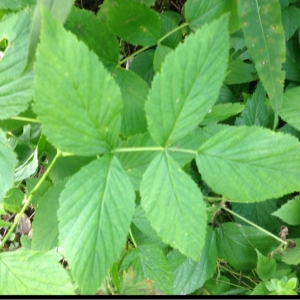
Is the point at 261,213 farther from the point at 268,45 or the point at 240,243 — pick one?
the point at 268,45

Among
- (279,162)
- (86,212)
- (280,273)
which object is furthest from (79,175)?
(280,273)

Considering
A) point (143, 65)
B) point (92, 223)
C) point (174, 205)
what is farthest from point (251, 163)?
point (143, 65)

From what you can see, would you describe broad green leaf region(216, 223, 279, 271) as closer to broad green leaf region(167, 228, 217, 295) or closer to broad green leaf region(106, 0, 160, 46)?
broad green leaf region(167, 228, 217, 295)

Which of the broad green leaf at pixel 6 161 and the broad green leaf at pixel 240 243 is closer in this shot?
the broad green leaf at pixel 6 161

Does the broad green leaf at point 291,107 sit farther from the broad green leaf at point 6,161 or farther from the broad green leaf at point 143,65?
the broad green leaf at point 6,161

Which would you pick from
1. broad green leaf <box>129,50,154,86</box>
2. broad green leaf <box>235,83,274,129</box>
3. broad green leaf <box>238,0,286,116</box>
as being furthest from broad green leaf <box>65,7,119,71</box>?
broad green leaf <box>235,83,274,129</box>

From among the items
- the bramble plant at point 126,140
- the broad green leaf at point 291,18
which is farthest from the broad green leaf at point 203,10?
the broad green leaf at point 291,18

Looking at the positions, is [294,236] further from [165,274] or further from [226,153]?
[226,153]
